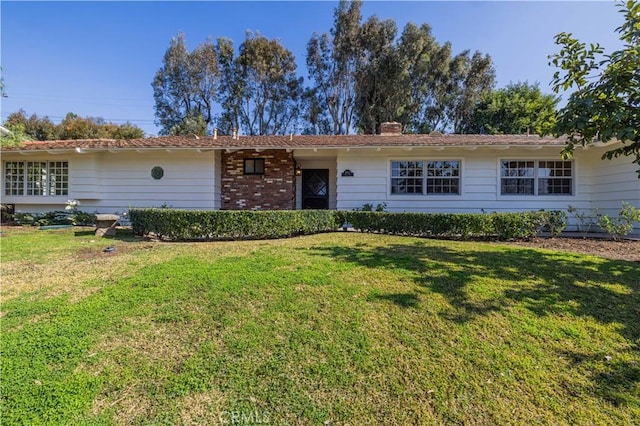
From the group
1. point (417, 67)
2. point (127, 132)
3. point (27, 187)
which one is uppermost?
point (417, 67)

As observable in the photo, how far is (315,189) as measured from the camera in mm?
13172

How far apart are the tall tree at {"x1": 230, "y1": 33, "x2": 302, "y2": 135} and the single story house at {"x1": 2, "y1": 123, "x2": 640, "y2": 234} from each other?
16.7 m

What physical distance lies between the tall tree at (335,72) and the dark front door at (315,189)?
566 inches

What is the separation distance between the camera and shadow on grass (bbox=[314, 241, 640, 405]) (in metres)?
Answer: 2.94

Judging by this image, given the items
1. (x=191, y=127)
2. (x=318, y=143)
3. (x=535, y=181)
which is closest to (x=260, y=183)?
(x=318, y=143)

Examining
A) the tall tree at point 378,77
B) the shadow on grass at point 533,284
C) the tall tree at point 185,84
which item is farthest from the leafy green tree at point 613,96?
the tall tree at point 185,84

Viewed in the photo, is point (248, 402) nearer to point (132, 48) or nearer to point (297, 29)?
point (132, 48)

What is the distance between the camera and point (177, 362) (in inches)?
111

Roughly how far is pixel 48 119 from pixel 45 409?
127ft

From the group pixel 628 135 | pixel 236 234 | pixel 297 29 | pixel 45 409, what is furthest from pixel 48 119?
pixel 628 135

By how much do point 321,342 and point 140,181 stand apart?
1159 cm

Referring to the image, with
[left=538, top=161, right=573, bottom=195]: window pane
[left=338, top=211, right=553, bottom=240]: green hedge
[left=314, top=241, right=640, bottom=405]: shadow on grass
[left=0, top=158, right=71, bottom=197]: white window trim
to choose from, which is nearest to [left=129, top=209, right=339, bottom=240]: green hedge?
[left=314, top=241, right=640, bottom=405]: shadow on grass

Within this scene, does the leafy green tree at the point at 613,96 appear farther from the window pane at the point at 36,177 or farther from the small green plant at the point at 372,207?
the window pane at the point at 36,177

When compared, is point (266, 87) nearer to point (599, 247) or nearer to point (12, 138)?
point (12, 138)
